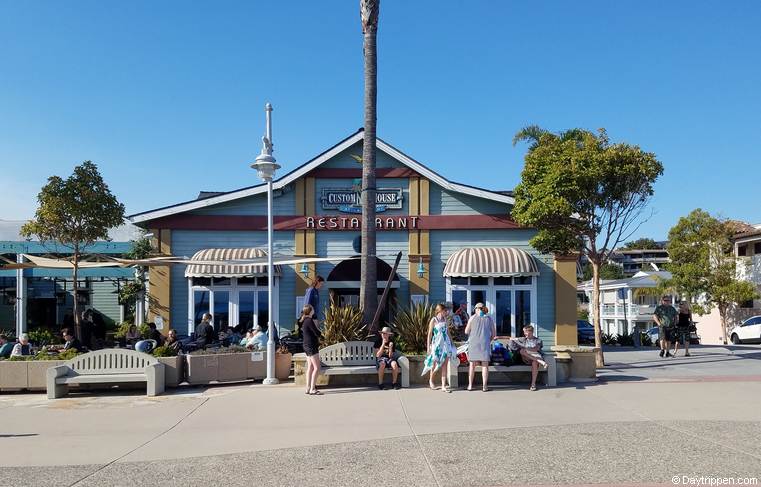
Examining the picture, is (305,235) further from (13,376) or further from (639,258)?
(639,258)

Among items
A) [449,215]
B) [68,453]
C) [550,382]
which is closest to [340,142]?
[449,215]

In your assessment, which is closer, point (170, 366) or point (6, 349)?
point (170, 366)

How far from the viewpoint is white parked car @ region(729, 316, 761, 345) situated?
101 ft

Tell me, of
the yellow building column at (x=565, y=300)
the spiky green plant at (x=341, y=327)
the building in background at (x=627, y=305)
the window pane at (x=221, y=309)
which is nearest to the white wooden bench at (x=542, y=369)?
the spiky green plant at (x=341, y=327)

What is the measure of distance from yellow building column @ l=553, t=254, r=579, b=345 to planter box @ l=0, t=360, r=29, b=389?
13.5 m

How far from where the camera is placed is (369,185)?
44.2 ft

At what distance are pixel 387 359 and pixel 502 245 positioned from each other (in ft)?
28.7

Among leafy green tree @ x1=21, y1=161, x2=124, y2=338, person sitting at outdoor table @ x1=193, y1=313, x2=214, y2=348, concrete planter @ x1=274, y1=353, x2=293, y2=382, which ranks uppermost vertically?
leafy green tree @ x1=21, y1=161, x2=124, y2=338

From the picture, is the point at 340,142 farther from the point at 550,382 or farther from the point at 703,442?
the point at 703,442

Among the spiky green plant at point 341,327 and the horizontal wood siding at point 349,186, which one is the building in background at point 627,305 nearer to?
the horizontal wood siding at point 349,186

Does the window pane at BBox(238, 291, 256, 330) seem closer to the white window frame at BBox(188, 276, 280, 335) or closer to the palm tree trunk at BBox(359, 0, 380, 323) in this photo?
the white window frame at BBox(188, 276, 280, 335)

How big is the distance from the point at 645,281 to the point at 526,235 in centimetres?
2714

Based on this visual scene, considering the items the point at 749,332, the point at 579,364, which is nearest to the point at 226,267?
the point at 579,364

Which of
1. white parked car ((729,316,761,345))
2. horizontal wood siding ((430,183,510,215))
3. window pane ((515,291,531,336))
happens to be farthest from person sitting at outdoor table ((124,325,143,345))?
white parked car ((729,316,761,345))
